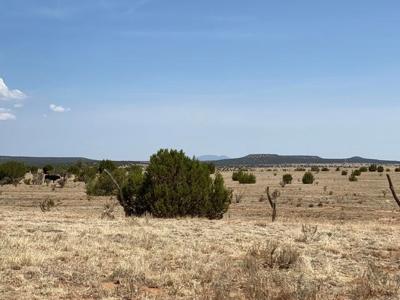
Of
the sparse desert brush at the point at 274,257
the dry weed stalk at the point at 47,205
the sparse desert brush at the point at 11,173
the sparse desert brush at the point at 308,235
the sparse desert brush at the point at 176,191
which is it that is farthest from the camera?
the sparse desert brush at the point at 11,173

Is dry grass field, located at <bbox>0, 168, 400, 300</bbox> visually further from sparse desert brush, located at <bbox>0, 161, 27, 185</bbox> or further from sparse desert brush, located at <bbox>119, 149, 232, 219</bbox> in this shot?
sparse desert brush, located at <bbox>0, 161, 27, 185</bbox>

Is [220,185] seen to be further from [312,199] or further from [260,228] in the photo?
[312,199]

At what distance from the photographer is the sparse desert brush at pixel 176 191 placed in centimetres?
2308

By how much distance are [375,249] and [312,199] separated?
24574 millimetres

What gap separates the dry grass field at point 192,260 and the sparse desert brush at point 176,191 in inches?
187

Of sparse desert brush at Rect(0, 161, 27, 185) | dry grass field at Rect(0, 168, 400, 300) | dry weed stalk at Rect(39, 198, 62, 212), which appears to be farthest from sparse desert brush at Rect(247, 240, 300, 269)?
sparse desert brush at Rect(0, 161, 27, 185)

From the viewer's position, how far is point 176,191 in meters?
23.4

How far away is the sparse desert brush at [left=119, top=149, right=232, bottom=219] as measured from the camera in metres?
23.1

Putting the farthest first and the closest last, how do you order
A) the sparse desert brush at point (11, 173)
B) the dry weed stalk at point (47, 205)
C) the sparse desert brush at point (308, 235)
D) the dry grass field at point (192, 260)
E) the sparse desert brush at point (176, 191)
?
the sparse desert brush at point (11, 173)
the dry weed stalk at point (47, 205)
the sparse desert brush at point (176, 191)
the sparse desert brush at point (308, 235)
the dry grass field at point (192, 260)

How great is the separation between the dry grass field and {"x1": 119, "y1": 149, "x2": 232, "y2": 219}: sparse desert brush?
4.75m

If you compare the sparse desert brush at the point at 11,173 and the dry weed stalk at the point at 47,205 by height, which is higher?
the sparse desert brush at the point at 11,173

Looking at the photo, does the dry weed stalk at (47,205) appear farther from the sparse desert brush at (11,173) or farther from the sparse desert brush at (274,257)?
the sparse desert brush at (11,173)

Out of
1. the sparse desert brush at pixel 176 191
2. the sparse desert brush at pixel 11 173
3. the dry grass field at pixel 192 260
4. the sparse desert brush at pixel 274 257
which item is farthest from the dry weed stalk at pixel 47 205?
the sparse desert brush at pixel 11 173

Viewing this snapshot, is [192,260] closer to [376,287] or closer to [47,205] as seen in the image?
[376,287]
